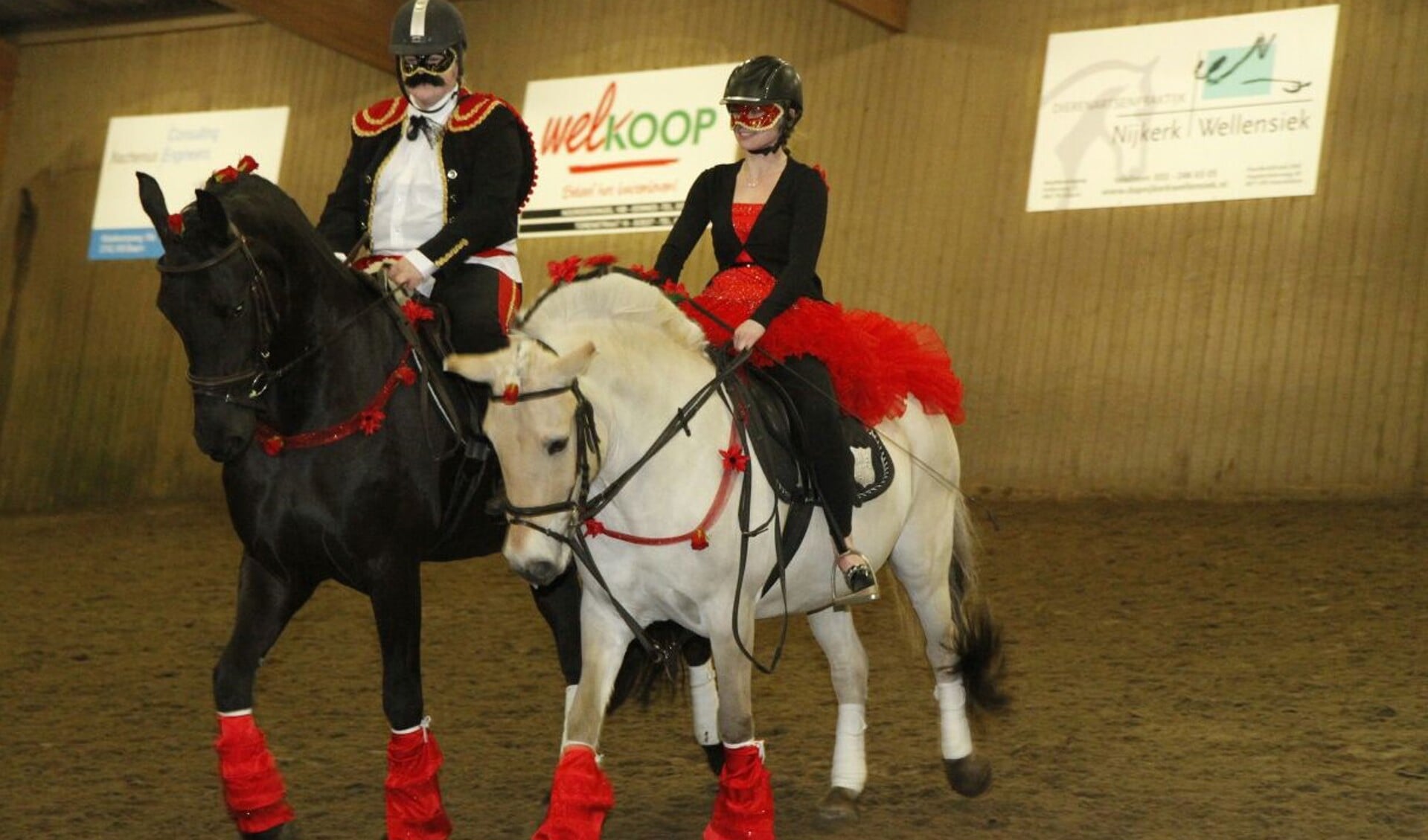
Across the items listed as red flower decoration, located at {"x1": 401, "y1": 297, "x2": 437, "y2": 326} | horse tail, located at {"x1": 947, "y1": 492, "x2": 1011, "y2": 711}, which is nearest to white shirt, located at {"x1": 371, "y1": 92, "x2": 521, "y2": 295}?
red flower decoration, located at {"x1": 401, "y1": 297, "x2": 437, "y2": 326}

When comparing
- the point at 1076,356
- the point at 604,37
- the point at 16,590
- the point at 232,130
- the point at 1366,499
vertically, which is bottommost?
the point at 16,590

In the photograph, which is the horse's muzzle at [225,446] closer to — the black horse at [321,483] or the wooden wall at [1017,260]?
the black horse at [321,483]

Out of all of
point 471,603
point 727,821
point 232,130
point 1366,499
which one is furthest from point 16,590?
point 1366,499

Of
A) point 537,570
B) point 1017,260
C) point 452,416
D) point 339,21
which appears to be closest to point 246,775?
point 452,416

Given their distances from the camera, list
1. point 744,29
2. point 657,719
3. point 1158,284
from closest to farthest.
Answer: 1. point 657,719
2. point 1158,284
3. point 744,29

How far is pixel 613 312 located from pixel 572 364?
Answer: 520 mm

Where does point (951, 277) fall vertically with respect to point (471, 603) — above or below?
above

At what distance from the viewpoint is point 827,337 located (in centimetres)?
441

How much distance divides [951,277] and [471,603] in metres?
4.26

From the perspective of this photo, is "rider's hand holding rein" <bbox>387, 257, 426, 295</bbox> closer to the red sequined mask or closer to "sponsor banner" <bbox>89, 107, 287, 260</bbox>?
the red sequined mask

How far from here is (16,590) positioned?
9.63 metres

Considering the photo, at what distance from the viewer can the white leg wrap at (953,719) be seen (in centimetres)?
497

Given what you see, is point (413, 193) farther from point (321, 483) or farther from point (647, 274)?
point (321, 483)

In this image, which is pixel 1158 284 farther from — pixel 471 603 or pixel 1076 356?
pixel 471 603
